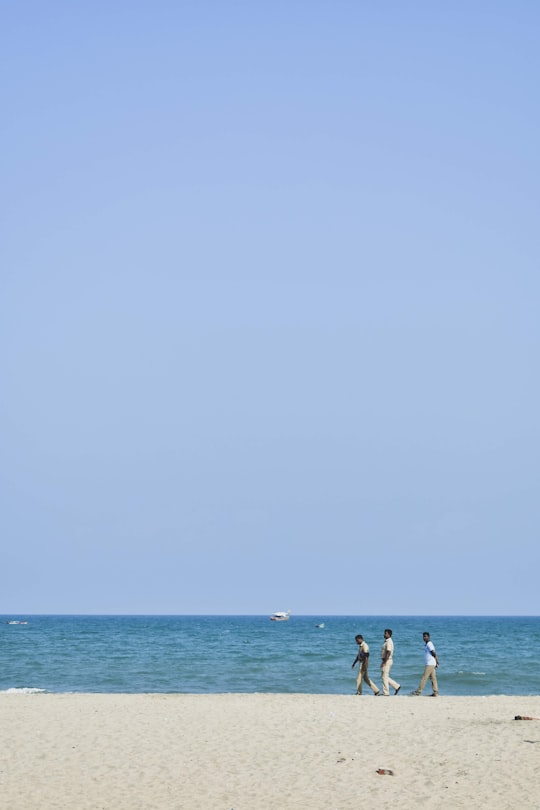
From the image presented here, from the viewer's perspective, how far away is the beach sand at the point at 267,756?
14.3m

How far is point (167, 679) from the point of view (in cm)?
3803

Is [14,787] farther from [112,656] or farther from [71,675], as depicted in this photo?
[112,656]

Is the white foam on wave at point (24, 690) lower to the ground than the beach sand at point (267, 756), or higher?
higher

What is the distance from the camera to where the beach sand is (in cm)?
1429

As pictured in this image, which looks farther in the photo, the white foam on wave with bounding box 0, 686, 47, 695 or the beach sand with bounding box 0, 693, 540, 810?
the white foam on wave with bounding box 0, 686, 47, 695

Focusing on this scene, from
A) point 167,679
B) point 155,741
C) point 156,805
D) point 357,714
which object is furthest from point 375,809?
point 167,679

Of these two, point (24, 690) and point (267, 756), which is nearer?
point (267, 756)

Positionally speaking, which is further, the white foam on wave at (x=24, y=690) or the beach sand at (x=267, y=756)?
the white foam on wave at (x=24, y=690)

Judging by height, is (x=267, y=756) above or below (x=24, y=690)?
below

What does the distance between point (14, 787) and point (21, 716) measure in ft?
27.9

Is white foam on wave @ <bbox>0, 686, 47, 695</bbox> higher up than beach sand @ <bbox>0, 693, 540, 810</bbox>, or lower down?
higher up

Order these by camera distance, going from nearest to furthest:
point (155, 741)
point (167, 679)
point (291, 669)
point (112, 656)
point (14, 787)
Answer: point (14, 787)
point (155, 741)
point (167, 679)
point (291, 669)
point (112, 656)

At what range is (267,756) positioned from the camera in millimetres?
17391

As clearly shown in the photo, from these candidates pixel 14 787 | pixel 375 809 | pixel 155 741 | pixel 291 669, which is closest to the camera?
pixel 375 809
